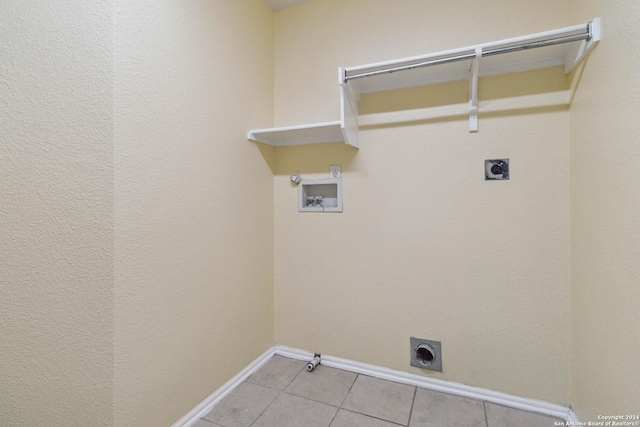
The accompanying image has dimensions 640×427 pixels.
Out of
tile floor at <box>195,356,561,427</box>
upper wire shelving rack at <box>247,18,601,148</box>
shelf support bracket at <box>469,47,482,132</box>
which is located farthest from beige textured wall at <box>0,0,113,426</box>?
shelf support bracket at <box>469,47,482,132</box>

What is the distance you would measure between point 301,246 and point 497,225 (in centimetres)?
115

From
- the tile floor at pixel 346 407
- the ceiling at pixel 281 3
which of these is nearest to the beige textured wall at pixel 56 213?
the tile floor at pixel 346 407

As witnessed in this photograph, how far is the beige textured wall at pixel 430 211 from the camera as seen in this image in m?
1.39

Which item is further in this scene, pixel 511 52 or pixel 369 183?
pixel 369 183

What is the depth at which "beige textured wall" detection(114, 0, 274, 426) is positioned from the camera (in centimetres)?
107

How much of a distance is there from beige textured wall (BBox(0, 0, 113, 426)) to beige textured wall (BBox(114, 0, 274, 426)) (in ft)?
0.17

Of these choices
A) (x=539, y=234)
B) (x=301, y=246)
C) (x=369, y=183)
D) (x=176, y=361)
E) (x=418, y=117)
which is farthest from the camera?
(x=301, y=246)

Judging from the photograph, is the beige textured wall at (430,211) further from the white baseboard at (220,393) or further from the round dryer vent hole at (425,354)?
the white baseboard at (220,393)

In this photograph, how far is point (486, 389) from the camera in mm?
1486

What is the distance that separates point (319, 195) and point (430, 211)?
0.72 meters

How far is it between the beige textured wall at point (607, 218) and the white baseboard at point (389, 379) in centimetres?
14

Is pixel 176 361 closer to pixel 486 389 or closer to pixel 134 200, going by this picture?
pixel 134 200

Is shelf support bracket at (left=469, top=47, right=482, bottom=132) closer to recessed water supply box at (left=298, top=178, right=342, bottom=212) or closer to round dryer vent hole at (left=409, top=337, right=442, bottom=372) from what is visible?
recessed water supply box at (left=298, top=178, right=342, bottom=212)

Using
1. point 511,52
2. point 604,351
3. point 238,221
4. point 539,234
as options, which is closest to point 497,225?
point 539,234
